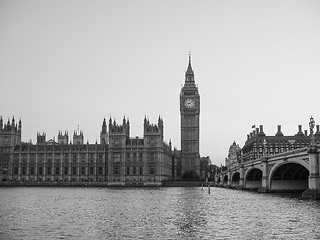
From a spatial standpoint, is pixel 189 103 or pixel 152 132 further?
pixel 189 103

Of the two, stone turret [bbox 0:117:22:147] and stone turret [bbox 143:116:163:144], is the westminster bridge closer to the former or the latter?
stone turret [bbox 143:116:163:144]

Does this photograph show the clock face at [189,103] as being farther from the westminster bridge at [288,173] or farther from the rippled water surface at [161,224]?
the rippled water surface at [161,224]

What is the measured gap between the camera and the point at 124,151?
154125 mm

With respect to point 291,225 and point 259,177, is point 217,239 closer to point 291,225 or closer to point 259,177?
point 291,225

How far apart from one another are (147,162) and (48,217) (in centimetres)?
11032

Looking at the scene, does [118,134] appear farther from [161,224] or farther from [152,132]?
[161,224]

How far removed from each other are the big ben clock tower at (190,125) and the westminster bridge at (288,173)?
185ft

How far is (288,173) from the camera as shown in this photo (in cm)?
8362

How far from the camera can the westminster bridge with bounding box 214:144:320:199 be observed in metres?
59.8

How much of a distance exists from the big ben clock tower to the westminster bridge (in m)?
56.5

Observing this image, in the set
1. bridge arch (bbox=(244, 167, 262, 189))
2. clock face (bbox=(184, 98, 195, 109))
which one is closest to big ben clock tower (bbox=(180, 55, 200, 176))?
clock face (bbox=(184, 98, 195, 109))

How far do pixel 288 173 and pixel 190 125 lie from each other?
310 ft

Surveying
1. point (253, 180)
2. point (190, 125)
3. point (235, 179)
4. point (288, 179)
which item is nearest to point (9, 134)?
point (190, 125)

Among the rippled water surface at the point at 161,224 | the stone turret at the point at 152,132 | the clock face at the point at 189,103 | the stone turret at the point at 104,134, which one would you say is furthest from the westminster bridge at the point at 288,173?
the stone turret at the point at 104,134
